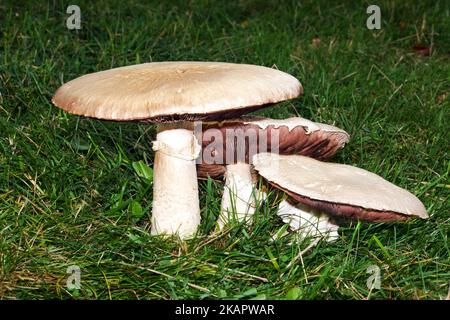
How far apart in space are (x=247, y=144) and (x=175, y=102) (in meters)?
0.76

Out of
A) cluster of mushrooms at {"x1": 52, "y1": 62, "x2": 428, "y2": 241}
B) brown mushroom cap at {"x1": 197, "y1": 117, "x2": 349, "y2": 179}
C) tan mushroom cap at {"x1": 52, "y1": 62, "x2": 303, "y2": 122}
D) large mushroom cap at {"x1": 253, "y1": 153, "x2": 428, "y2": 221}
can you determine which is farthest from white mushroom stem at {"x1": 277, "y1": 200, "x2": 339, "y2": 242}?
tan mushroom cap at {"x1": 52, "y1": 62, "x2": 303, "y2": 122}

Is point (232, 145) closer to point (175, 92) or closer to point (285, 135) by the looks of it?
point (285, 135)

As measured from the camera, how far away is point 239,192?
3.23 metres

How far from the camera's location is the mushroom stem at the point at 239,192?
321cm

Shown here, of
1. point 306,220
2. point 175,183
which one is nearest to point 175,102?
point 175,183

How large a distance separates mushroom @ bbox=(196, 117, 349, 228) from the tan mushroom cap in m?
0.19

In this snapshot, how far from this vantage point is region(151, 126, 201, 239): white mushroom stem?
9.99ft

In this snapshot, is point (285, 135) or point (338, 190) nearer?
point (338, 190)

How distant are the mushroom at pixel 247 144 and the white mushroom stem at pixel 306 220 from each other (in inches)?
0.9

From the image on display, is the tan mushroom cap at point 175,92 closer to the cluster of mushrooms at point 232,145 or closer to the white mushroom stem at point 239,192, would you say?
the cluster of mushrooms at point 232,145

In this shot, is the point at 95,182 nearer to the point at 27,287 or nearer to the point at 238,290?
the point at 27,287

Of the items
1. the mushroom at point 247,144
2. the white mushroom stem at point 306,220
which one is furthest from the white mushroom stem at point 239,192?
the white mushroom stem at point 306,220

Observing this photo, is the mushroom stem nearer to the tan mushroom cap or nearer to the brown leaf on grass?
the tan mushroom cap

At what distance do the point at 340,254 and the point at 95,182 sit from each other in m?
1.37
